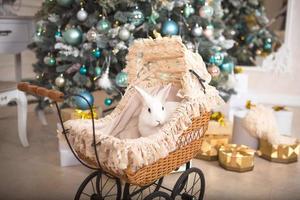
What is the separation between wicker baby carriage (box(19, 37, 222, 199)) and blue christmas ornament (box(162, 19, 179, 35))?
0.67 m

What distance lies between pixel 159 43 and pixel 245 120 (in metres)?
0.97

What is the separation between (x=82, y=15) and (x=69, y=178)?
964mm

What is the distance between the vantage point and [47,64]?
2268 mm

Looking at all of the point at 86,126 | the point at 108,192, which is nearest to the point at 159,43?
the point at 86,126

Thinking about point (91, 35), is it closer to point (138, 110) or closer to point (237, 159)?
point (138, 110)

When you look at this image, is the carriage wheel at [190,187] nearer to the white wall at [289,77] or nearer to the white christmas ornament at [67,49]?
the white christmas ornament at [67,49]

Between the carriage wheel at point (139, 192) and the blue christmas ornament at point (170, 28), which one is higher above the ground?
the blue christmas ornament at point (170, 28)

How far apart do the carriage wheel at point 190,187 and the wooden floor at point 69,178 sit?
59 millimetres

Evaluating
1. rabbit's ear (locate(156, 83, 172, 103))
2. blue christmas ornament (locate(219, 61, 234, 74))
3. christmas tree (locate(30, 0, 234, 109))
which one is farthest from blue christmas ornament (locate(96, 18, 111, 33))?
blue christmas ornament (locate(219, 61, 234, 74))

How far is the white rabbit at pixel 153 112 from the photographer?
1295 mm

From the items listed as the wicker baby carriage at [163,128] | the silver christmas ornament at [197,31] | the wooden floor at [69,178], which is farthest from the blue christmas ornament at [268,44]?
the wicker baby carriage at [163,128]

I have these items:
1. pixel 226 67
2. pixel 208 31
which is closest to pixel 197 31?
pixel 208 31

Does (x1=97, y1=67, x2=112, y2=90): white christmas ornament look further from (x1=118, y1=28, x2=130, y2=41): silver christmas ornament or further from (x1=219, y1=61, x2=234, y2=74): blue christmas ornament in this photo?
(x1=219, y1=61, x2=234, y2=74): blue christmas ornament

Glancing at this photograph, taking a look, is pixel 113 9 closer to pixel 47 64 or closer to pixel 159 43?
pixel 47 64
